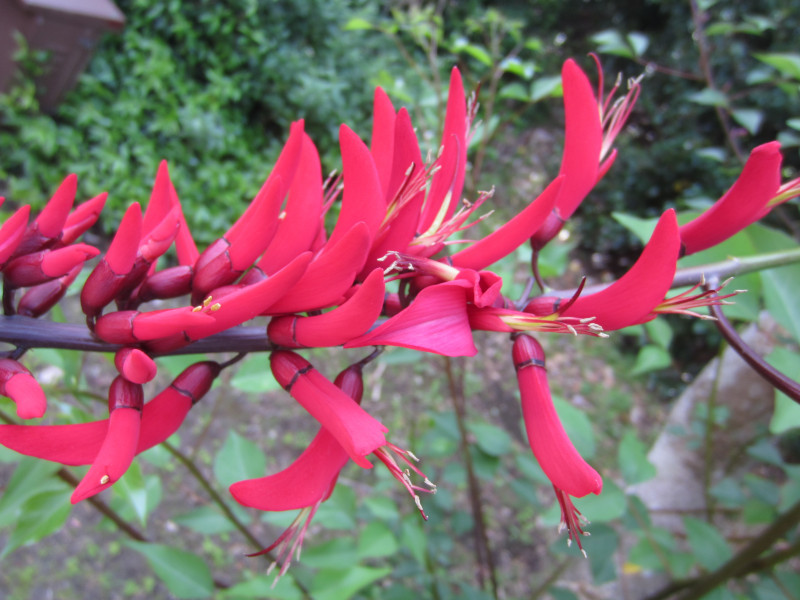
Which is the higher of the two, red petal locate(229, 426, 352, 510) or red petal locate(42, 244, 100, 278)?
red petal locate(42, 244, 100, 278)

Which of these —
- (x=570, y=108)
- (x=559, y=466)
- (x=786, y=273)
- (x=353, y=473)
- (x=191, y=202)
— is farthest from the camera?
(x=191, y=202)

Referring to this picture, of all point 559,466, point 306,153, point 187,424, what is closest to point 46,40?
point 187,424

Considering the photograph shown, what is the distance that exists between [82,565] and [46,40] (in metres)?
2.70

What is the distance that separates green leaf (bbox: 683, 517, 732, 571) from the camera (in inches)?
37.8

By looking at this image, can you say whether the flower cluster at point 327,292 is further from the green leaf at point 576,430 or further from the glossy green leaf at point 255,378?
the green leaf at point 576,430

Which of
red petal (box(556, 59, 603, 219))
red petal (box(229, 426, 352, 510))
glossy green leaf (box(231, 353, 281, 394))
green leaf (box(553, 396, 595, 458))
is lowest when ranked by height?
glossy green leaf (box(231, 353, 281, 394))

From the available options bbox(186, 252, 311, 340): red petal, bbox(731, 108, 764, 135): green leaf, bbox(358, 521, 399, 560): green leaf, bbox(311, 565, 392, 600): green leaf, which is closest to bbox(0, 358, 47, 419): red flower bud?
bbox(186, 252, 311, 340): red petal

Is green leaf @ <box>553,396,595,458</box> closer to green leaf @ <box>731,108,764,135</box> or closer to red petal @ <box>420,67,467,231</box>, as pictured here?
red petal @ <box>420,67,467,231</box>

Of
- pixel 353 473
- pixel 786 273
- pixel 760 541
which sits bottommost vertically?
pixel 353 473

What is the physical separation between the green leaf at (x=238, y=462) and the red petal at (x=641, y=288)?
28.1 inches

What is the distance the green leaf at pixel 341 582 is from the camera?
83 cm

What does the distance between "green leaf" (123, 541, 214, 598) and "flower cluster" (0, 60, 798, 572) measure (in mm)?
411

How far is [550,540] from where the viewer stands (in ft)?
7.48

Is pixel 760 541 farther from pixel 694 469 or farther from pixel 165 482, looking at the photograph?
pixel 165 482
